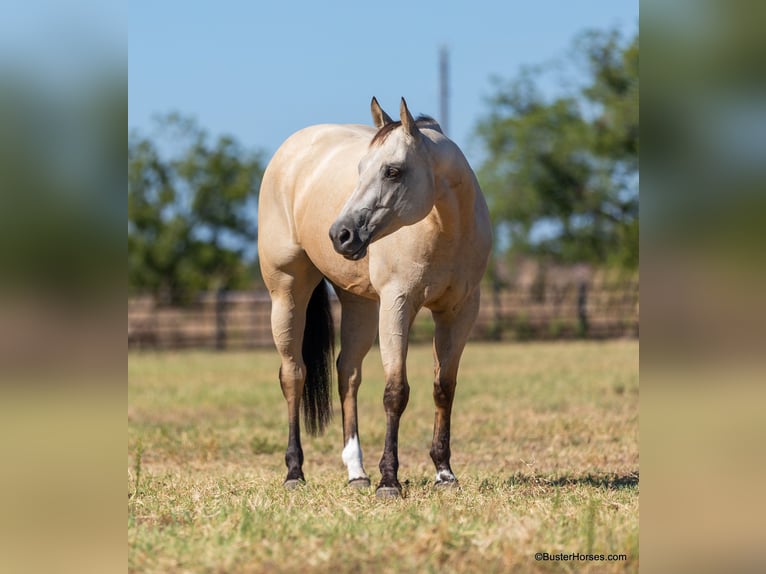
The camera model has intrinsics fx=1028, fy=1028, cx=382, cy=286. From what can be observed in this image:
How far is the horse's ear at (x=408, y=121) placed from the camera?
5076 mm

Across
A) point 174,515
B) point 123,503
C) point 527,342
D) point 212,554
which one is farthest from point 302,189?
point 527,342

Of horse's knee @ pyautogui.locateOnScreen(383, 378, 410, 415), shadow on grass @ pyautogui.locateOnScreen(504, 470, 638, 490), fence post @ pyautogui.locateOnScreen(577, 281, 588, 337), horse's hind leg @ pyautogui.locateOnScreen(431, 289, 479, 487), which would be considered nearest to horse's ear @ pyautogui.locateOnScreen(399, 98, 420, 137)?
horse's hind leg @ pyautogui.locateOnScreen(431, 289, 479, 487)

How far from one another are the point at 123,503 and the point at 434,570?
1294 mm

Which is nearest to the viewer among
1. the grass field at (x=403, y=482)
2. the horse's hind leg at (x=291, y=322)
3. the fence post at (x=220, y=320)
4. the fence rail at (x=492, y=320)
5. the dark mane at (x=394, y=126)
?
the grass field at (x=403, y=482)

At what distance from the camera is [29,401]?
7.92 ft

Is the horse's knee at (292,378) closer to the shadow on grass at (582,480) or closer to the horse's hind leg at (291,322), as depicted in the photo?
the horse's hind leg at (291,322)

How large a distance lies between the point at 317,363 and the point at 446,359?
1.32 m

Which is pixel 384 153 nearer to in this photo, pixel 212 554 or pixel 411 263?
pixel 411 263

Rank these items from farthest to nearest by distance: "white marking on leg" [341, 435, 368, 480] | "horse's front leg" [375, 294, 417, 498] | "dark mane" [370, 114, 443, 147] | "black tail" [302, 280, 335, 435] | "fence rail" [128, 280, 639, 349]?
"fence rail" [128, 280, 639, 349] < "black tail" [302, 280, 335, 435] < "white marking on leg" [341, 435, 368, 480] < "horse's front leg" [375, 294, 417, 498] < "dark mane" [370, 114, 443, 147]

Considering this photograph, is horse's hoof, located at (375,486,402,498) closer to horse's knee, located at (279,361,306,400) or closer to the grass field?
the grass field

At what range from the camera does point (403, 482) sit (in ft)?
19.7

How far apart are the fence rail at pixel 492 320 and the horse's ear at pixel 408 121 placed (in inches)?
728

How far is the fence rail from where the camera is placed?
79.2ft

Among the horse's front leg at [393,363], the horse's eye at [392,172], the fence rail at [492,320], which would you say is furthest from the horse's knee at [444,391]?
the fence rail at [492,320]
